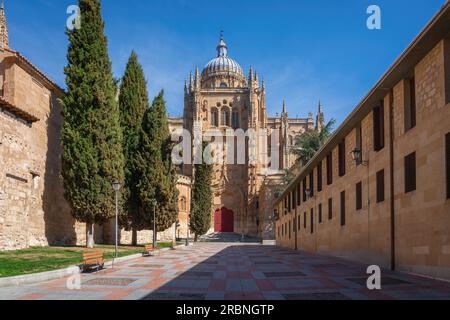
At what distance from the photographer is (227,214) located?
238 feet

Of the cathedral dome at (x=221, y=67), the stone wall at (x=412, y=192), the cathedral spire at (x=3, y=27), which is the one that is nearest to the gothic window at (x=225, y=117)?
the cathedral dome at (x=221, y=67)

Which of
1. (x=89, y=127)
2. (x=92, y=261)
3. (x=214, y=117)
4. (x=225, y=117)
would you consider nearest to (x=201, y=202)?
(x=89, y=127)

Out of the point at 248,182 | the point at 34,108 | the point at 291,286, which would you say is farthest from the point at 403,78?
the point at 248,182

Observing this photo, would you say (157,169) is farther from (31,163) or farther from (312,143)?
(312,143)

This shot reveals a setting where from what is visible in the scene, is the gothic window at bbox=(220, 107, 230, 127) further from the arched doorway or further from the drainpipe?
the drainpipe

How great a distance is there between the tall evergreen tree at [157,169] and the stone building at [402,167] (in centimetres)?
1412

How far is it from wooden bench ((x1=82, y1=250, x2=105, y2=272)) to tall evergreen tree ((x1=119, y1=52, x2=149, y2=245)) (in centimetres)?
1653

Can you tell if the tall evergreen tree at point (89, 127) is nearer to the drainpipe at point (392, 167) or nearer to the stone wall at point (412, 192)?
the stone wall at point (412, 192)

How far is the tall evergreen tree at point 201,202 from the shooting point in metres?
49.4

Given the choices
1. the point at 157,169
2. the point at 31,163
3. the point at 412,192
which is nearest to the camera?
the point at 412,192

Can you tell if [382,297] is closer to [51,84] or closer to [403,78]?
[403,78]

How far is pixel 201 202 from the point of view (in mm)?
49594

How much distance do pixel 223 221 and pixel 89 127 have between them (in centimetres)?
4968

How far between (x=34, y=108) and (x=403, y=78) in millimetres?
18254
